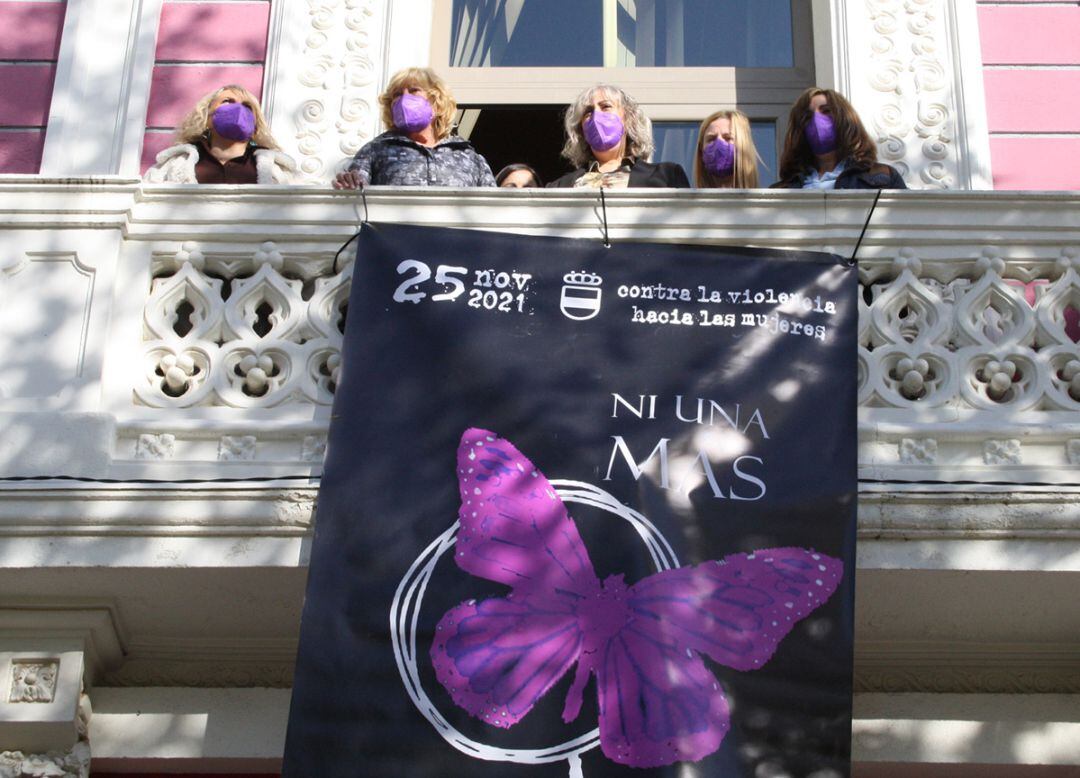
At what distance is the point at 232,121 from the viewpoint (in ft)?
31.2

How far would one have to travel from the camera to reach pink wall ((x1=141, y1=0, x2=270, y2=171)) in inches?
427

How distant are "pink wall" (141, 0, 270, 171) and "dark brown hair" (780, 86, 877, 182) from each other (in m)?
3.04

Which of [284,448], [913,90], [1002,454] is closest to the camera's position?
[1002,454]

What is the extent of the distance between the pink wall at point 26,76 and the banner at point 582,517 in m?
2.99

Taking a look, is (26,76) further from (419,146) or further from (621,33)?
(621,33)

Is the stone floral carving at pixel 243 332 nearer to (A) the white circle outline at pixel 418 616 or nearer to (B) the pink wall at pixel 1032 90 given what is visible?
(A) the white circle outline at pixel 418 616

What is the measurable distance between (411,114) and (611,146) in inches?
37.7

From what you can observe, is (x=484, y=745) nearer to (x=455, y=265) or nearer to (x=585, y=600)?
(x=585, y=600)

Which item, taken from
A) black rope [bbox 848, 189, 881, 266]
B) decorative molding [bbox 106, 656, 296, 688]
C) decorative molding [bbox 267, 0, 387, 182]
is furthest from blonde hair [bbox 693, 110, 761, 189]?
decorative molding [bbox 106, 656, 296, 688]

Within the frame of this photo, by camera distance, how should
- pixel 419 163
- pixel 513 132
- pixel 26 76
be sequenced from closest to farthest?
pixel 419 163 → pixel 26 76 → pixel 513 132

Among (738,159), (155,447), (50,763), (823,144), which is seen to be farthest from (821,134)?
(50,763)

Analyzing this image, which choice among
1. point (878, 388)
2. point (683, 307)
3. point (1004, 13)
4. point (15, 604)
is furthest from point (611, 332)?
point (1004, 13)

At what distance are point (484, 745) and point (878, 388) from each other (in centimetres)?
225

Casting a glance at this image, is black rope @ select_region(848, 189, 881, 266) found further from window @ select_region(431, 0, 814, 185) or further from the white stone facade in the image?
window @ select_region(431, 0, 814, 185)
